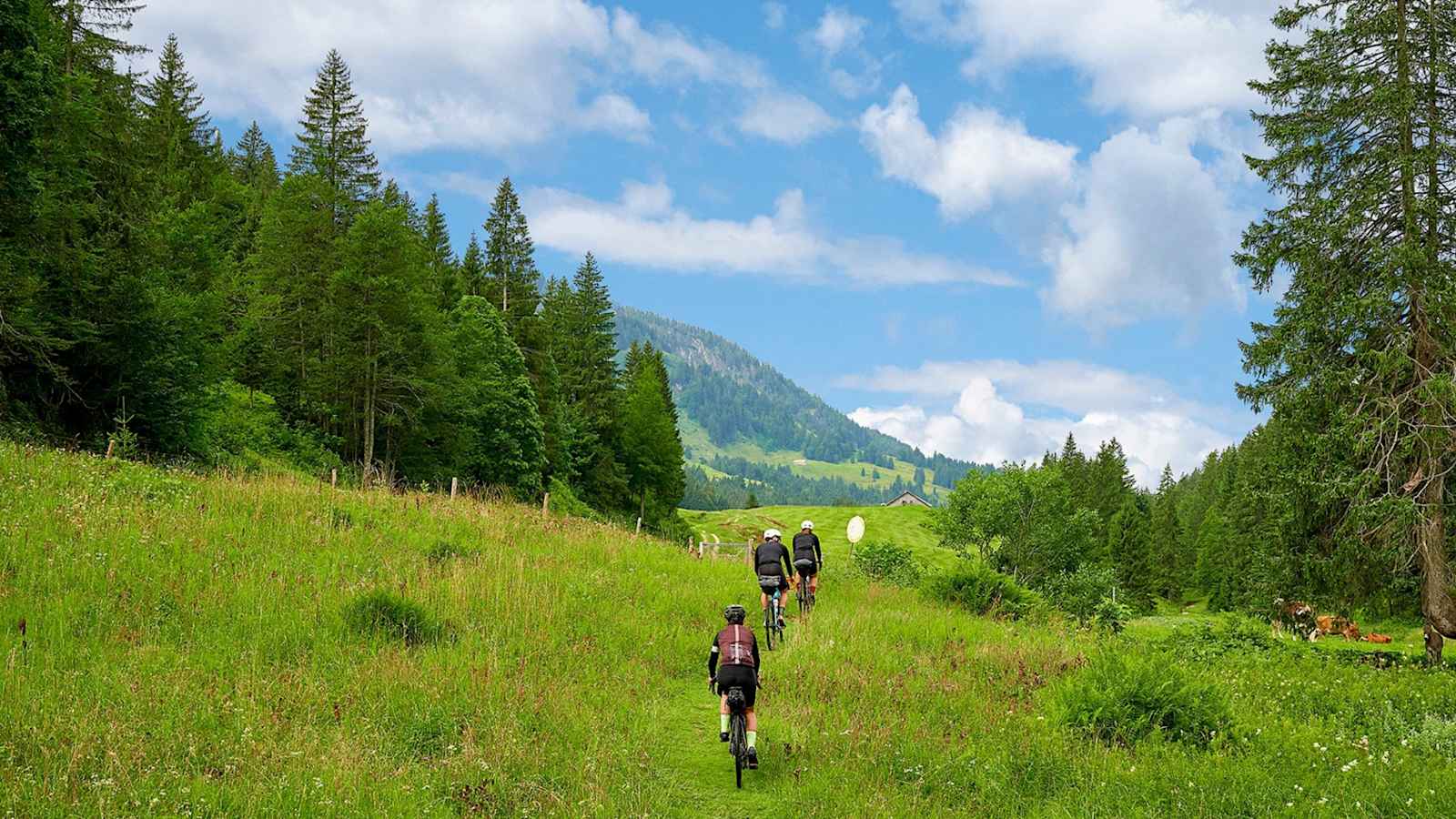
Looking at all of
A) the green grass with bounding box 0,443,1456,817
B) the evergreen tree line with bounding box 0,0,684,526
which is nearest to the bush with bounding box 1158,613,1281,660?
the green grass with bounding box 0,443,1456,817

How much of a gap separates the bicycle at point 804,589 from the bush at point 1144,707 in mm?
6567

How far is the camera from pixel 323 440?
124ft

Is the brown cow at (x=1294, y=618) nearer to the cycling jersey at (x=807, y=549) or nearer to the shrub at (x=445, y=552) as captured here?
the cycling jersey at (x=807, y=549)

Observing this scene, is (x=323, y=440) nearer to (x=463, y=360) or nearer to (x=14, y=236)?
(x=463, y=360)

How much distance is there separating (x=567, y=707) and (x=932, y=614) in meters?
9.81

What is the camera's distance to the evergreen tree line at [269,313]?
22.4m

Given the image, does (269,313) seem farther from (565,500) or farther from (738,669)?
(738,669)

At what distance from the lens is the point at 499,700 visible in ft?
28.7

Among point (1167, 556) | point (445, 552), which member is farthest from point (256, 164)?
point (1167, 556)

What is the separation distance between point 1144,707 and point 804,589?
7693 millimetres

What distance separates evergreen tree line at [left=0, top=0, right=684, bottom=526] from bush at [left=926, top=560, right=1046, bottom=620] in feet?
47.7

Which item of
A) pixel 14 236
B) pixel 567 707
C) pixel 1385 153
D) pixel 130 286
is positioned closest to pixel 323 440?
pixel 130 286

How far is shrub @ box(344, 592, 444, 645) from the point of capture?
1023 centimetres

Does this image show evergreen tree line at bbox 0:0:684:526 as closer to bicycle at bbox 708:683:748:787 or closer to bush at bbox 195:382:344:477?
bush at bbox 195:382:344:477
